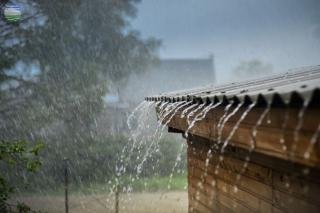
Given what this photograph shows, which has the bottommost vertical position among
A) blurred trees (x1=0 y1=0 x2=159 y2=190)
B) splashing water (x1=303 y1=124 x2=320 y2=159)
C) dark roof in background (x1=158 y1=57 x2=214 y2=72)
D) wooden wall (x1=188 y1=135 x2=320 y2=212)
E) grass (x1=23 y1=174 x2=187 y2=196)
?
grass (x1=23 y1=174 x2=187 y2=196)

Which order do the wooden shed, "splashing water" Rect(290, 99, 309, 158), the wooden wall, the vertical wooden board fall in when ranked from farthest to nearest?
the wooden wall
the vertical wooden board
the wooden shed
"splashing water" Rect(290, 99, 309, 158)

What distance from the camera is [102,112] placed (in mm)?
19797

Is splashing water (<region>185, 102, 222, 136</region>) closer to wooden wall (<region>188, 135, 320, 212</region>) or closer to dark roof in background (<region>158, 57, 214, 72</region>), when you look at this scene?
wooden wall (<region>188, 135, 320, 212</region>)

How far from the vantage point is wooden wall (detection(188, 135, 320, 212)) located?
9.74 feet

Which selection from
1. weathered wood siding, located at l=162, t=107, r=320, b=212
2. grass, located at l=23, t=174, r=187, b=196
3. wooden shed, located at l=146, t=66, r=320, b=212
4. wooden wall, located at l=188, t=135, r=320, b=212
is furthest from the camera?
grass, located at l=23, t=174, r=187, b=196

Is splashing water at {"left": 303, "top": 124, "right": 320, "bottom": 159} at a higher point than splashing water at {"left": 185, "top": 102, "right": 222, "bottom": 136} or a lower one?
lower

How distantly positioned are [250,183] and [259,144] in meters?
1.25

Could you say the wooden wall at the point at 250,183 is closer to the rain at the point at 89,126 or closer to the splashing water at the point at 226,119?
the rain at the point at 89,126

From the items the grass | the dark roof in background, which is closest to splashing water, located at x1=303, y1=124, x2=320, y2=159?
the grass

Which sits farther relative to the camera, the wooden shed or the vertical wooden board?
the vertical wooden board

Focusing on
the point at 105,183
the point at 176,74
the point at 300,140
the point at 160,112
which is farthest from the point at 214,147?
the point at 176,74

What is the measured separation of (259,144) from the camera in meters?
2.79

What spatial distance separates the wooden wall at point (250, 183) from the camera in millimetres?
2969

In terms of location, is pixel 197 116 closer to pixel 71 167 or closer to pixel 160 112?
pixel 160 112
